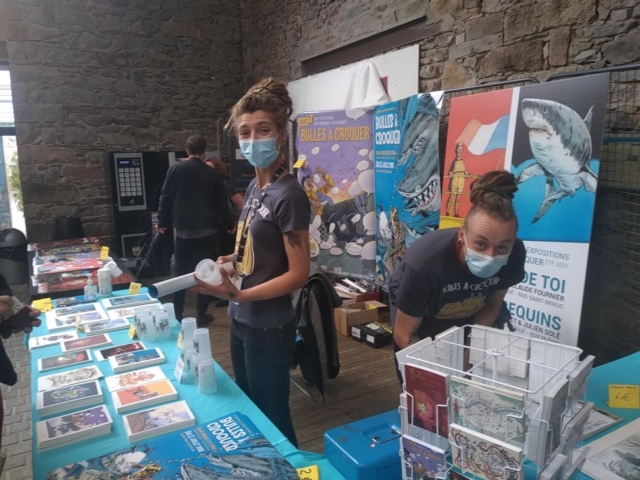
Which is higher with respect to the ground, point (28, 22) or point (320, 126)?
point (28, 22)

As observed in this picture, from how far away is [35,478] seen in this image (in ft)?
3.71

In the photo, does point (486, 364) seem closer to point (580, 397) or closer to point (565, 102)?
point (580, 397)

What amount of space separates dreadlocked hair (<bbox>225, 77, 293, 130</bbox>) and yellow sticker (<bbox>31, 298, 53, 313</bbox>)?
1.48 meters

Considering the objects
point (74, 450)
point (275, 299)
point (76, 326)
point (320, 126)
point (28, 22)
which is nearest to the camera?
point (74, 450)

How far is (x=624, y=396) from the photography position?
1.44m

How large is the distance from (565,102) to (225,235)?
132 inches

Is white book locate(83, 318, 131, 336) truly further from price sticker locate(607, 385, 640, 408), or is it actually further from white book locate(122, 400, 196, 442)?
price sticker locate(607, 385, 640, 408)

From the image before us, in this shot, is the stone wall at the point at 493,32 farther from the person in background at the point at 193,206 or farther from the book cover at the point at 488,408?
the book cover at the point at 488,408

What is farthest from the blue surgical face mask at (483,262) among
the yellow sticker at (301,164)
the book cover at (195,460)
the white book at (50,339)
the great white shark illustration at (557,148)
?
the yellow sticker at (301,164)

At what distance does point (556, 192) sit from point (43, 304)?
2.53m

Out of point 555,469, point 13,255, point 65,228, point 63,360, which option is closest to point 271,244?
point 63,360

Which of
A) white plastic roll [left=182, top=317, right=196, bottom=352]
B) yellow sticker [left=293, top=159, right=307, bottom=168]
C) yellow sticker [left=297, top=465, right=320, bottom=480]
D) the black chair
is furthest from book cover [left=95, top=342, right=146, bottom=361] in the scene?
the black chair

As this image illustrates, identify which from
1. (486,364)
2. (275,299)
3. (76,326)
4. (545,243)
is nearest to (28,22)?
(76,326)

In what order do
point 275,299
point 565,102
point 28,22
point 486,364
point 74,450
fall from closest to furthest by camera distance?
point 486,364 → point 74,450 → point 275,299 → point 565,102 → point 28,22
